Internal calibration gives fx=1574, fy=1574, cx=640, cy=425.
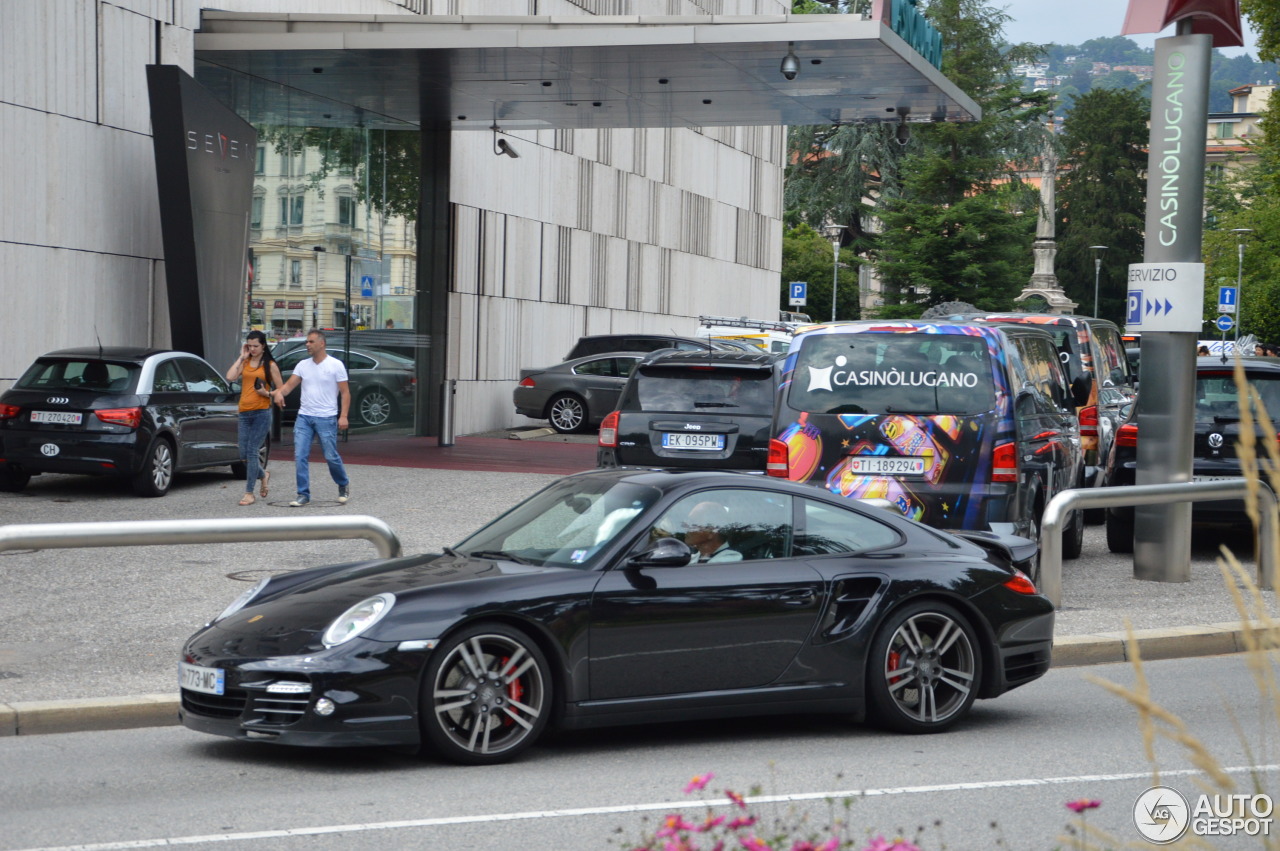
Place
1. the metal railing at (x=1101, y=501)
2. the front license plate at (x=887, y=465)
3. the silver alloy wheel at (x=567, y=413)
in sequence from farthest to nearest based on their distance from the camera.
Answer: the silver alloy wheel at (x=567, y=413)
the front license plate at (x=887, y=465)
the metal railing at (x=1101, y=501)

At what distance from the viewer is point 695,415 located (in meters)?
14.9

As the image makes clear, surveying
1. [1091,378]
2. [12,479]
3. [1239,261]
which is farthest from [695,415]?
[1239,261]

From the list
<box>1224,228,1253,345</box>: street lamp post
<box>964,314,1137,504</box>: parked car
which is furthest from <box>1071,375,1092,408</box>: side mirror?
<box>1224,228,1253,345</box>: street lamp post

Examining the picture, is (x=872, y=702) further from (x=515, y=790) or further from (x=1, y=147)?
(x=1, y=147)

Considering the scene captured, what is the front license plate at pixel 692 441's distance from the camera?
14766 mm

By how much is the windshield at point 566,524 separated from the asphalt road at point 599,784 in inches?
36.2

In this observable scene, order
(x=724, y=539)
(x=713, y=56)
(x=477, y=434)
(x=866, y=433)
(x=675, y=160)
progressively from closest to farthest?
(x=724, y=539) → (x=866, y=433) → (x=713, y=56) → (x=477, y=434) → (x=675, y=160)

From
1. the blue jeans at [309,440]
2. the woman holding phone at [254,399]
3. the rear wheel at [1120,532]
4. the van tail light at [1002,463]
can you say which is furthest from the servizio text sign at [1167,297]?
the woman holding phone at [254,399]

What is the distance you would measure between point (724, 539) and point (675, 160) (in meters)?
31.3

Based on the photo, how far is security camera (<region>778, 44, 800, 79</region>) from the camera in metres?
19.3

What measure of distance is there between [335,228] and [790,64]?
879 centimetres

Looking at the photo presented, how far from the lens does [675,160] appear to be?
38094mm

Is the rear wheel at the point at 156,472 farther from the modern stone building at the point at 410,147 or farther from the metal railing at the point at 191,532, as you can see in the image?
the metal railing at the point at 191,532

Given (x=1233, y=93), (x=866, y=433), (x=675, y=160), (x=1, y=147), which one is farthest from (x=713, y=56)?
(x=1233, y=93)
